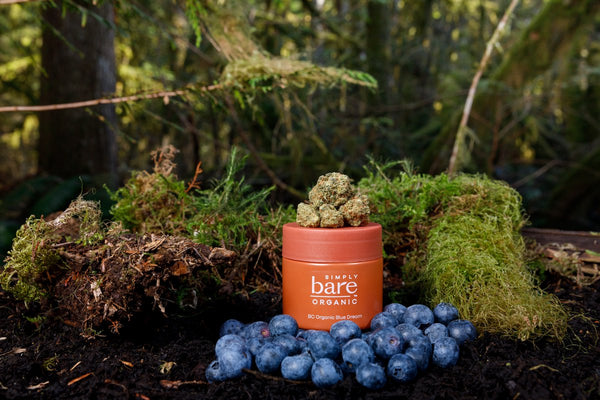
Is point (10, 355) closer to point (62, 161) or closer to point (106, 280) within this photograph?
point (106, 280)

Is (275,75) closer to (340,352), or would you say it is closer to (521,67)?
(340,352)

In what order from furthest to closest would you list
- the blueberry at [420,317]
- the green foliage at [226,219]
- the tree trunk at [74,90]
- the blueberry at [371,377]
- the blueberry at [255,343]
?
the tree trunk at [74,90] → the green foliage at [226,219] → the blueberry at [420,317] → the blueberry at [255,343] → the blueberry at [371,377]

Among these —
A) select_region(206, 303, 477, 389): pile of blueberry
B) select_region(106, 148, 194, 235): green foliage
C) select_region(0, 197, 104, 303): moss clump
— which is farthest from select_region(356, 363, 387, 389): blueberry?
select_region(106, 148, 194, 235): green foliage

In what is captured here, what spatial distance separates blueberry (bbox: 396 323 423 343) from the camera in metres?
1.87

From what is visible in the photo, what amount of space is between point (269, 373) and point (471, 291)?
1.09 meters

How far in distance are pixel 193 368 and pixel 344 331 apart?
606 mm

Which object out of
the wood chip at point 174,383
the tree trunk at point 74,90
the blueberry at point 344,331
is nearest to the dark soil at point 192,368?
the wood chip at point 174,383

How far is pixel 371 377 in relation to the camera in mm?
1629

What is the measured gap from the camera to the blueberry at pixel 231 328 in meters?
2.14

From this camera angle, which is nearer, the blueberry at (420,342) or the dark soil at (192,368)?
the dark soil at (192,368)

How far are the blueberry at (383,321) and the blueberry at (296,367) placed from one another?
0.42 metres

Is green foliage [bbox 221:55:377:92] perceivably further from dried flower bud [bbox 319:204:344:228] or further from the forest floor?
the forest floor

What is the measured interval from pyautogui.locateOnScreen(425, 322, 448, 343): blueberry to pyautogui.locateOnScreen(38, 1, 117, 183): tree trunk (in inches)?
145

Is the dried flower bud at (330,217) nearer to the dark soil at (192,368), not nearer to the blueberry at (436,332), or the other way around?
the blueberry at (436,332)
